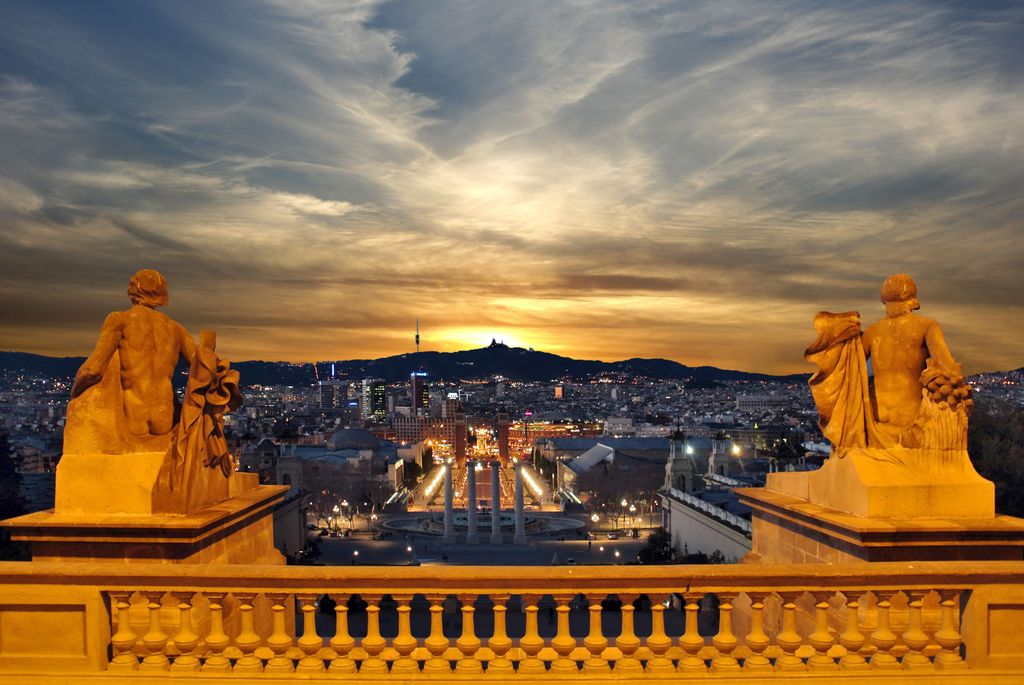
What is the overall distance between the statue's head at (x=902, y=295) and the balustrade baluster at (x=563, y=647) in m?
3.51

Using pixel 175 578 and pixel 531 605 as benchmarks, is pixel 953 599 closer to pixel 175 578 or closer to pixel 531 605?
pixel 531 605

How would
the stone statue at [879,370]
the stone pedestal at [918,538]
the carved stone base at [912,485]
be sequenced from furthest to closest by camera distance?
the stone statue at [879,370] < the carved stone base at [912,485] < the stone pedestal at [918,538]

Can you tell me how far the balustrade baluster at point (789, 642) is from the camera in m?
4.63

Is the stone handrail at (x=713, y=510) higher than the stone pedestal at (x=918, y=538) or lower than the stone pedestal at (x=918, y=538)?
lower

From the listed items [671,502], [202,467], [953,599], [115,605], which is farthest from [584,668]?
[671,502]

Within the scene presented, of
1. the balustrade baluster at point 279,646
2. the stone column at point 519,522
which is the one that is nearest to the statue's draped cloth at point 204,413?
the balustrade baluster at point 279,646

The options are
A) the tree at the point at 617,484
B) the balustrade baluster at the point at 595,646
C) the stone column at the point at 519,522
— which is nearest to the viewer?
the balustrade baluster at the point at 595,646

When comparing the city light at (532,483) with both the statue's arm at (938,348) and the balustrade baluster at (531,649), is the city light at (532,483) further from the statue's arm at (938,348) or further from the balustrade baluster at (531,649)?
the balustrade baluster at (531,649)

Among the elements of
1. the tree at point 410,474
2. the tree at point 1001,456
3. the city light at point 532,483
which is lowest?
the city light at point 532,483

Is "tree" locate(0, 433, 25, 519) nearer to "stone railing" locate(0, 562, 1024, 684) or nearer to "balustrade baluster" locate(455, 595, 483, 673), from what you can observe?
"stone railing" locate(0, 562, 1024, 684)

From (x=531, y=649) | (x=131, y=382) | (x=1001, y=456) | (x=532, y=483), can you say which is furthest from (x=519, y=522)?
(x=531, y=649)

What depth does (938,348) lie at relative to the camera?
6.10 metres

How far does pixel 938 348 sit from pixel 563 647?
3.50 meters

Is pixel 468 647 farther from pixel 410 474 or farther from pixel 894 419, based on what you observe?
pixel 410 474
